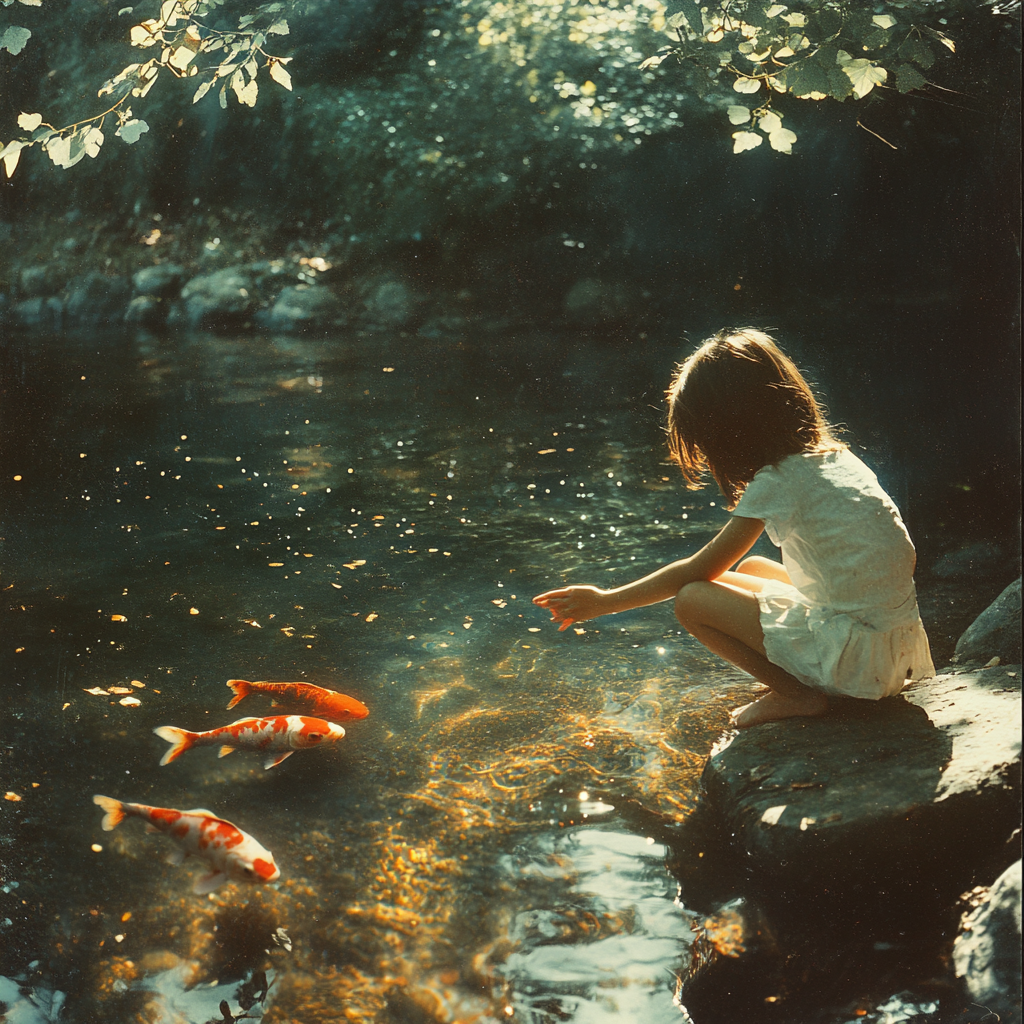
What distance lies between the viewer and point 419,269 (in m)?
11.0

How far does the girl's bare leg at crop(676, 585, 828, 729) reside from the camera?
261cm

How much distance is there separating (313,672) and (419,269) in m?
8.19

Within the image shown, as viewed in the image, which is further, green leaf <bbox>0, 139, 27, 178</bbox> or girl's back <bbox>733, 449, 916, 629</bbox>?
green leaf <bbox>0, 139, 27, 178</bbox>

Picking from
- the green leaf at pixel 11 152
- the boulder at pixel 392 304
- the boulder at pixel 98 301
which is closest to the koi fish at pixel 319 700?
the green leaf at pixel 11 152

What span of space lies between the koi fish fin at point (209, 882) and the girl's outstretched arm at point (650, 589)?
1.08m

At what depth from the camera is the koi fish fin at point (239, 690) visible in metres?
3.28

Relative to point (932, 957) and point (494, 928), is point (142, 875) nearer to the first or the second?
point (494, 928)

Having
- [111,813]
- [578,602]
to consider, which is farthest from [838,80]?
[111,813]

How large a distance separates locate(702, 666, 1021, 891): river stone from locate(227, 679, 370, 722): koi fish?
1205 mm

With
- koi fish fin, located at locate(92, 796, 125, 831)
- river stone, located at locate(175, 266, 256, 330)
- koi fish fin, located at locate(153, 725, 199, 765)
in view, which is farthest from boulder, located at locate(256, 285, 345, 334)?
koi fish fin, located at locate(92, 796, 125, 831)

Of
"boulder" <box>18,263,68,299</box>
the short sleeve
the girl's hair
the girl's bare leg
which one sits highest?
"boulder" <box>18,263,68,299</box>

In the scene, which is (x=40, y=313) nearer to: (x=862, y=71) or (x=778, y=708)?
(x=862, y=71)

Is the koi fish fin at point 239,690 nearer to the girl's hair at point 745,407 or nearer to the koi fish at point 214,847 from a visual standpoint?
the koi fish at point 214,847

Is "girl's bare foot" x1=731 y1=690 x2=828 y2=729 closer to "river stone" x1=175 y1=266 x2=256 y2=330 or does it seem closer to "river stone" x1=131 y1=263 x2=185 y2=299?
"river stone" x1=131 y1=263 x2=185 y2=299
